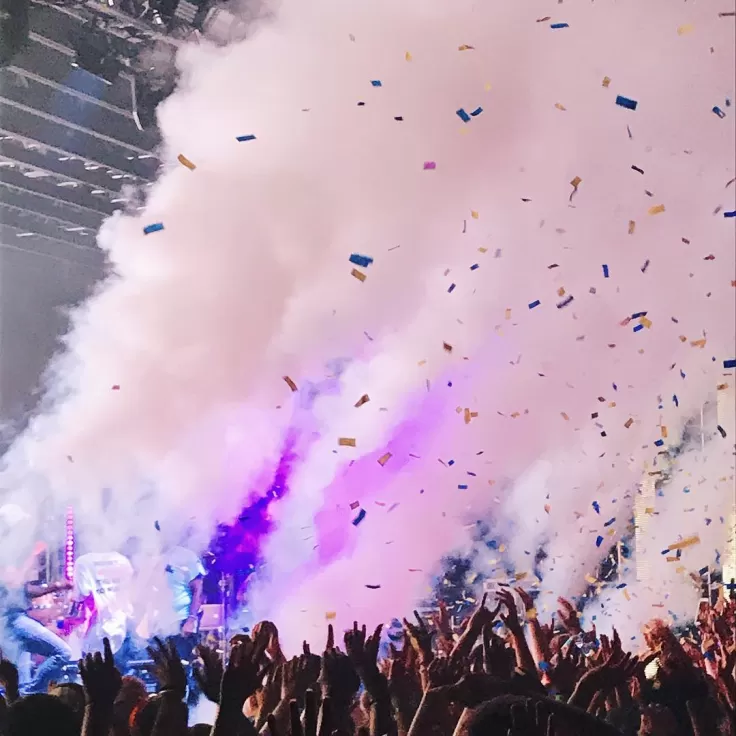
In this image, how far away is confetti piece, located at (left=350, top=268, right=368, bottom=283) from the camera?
295cm

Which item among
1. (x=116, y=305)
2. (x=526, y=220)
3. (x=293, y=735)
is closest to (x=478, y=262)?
(x=526, y=220)

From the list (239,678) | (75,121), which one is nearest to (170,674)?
(239,678)

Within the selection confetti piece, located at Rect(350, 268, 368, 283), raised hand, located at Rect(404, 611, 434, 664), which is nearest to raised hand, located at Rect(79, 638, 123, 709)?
raised hand, located at Rect(404, 611, 434, 664)

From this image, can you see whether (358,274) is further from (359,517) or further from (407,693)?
(407,693)

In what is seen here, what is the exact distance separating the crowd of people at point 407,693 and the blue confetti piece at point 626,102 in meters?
1.87

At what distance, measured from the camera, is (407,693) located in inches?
71.3

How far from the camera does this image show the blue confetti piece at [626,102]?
10.5 feet

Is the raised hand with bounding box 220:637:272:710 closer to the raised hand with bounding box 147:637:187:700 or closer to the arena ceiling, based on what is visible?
the raised hand with bounding box 147:637:187:700

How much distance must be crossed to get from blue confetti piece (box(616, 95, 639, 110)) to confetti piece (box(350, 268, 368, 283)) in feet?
3.76

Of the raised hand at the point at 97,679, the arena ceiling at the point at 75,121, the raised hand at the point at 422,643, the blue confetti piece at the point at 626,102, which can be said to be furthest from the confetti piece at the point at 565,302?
the raised hand at the point at 97,679

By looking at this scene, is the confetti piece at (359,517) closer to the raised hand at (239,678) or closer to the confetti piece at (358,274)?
the confetti piece at (358,274)

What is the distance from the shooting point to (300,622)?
2.94m

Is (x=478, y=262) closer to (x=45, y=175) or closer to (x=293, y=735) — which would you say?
(x=45, y=175)

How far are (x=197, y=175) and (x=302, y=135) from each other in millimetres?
367
